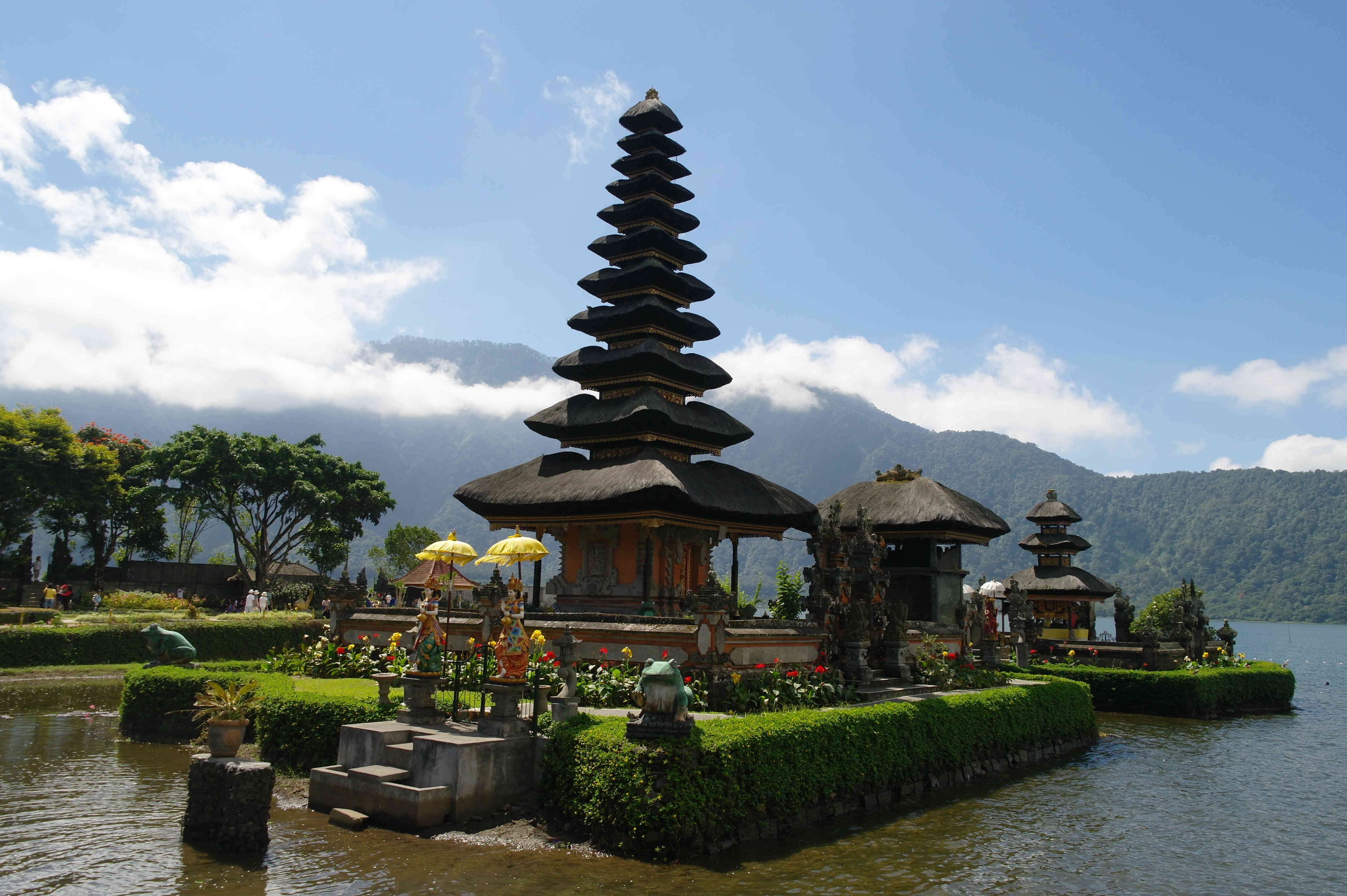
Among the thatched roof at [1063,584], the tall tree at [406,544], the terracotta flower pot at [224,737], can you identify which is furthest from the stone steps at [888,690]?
the tall tree at [406,544]

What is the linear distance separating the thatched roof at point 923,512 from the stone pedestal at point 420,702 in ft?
Result: 55.0

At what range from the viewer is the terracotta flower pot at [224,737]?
11.5 metres

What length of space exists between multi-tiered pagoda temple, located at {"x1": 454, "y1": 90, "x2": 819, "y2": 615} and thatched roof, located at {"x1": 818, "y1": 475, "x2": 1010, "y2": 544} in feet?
10.2

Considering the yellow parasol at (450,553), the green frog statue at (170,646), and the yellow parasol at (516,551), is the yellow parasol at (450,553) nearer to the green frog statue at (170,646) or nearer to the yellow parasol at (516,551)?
the yellow parasol at (516,551)

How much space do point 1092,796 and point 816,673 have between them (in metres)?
5.86

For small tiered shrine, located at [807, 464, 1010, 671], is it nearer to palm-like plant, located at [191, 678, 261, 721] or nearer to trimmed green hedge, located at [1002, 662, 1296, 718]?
trimmed green hedge, located at [1002, 662, 1296, 718]

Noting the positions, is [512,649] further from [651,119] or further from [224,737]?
[651,119]

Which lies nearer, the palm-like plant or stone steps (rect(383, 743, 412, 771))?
the palm-like plant

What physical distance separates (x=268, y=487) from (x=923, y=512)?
36885mm

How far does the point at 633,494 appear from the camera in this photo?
22.8m

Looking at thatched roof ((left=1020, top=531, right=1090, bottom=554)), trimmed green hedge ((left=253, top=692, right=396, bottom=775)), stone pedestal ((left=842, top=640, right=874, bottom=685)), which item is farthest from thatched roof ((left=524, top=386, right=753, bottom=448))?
thatched roof ((left=1020, top=531, right=1090, bottom=554))

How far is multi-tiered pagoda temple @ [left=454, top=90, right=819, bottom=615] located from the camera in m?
24.4

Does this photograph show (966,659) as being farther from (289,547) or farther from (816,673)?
(289,547)

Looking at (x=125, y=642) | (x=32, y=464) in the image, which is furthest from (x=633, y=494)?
(x=32, y=464)
